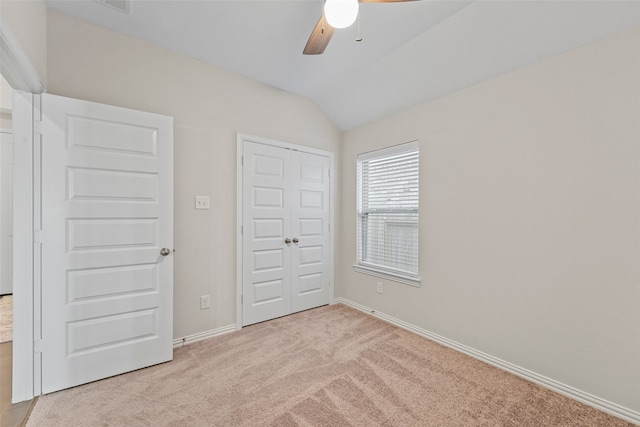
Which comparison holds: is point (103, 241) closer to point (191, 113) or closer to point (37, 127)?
point (37, 127)

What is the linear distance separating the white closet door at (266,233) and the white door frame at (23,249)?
155cm

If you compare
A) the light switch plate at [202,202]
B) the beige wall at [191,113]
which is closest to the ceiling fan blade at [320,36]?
the beige wall at [191,113]

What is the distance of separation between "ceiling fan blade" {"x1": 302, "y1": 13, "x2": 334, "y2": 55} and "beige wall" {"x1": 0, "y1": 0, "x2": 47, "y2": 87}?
4.89 ft

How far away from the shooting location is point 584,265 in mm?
1778

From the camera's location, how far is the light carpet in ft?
8.61

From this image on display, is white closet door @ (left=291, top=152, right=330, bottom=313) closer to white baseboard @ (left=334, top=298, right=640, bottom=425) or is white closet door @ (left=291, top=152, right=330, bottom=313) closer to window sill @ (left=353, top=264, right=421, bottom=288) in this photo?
window sill @ (left=353, top=264, right=421, bottom=288)

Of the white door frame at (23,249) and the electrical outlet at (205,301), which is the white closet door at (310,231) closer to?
the electrical outlet at (205,301)

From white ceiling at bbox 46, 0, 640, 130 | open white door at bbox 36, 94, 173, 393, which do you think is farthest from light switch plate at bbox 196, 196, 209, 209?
white ceiling at bbox 46, 0, 640, 130

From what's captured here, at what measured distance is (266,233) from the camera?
9.96 ft

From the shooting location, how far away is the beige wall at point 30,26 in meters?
1.37

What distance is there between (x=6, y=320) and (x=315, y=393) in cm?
361

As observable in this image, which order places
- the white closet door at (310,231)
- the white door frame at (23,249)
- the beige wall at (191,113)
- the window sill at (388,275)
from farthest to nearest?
the white closet door at (310,231), the window sill at (388,275), the beige wall at (191,113), the white door frame at (23,249)

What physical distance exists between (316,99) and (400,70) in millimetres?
1158

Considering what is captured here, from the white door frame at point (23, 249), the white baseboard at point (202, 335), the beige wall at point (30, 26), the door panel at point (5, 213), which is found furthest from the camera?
the door panel at point (5, 213)
